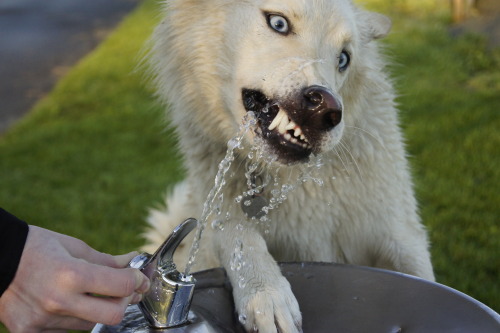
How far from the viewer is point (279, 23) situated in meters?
2.47

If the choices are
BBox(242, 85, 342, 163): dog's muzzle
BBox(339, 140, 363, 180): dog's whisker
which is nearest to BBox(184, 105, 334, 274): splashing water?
BBox(339, 140, 363, 180): dog's whisker

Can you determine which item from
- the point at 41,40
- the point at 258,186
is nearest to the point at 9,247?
the point at 258,186

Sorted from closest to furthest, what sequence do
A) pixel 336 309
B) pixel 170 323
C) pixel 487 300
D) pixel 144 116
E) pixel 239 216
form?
pixel 170 323, pixel 336 309, pixel 239 216, pixel 487 300, pixel 144 116

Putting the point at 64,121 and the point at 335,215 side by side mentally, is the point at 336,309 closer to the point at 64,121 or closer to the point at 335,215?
the point at 335,215

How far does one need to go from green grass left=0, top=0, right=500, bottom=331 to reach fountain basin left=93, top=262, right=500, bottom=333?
5.65 ft

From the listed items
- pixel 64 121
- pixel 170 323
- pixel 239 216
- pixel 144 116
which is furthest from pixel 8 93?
pixel 170 323

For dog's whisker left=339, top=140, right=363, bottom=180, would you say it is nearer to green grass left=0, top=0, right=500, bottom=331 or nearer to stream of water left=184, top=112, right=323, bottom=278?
stream of water left=184, top=112, right=323, bottom=278

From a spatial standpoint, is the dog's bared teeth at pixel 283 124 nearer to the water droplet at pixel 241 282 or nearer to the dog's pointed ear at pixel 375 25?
the water droplet at pixel 241 282

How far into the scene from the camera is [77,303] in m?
1.50

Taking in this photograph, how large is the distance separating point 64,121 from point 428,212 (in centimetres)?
392

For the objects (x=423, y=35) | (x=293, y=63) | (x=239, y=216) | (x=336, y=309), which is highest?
(x=293, y=63)

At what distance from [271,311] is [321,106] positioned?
61 cm

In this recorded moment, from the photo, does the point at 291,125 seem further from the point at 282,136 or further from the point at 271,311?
the point at 271,311

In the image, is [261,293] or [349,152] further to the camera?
[349,152]
